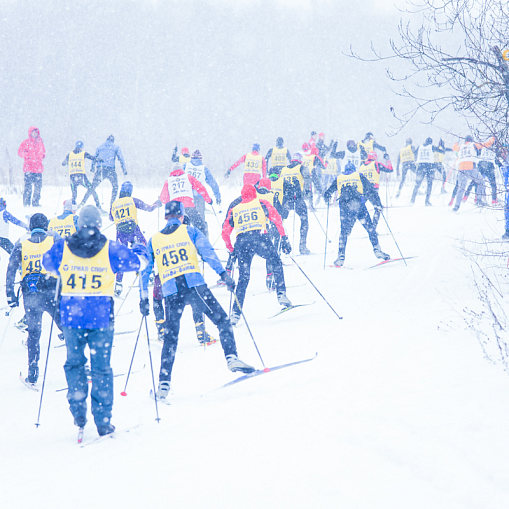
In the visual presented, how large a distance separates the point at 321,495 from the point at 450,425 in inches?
42.3

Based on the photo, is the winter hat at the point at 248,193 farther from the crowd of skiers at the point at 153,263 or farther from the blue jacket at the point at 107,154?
the blue jacket at the point at 107,154

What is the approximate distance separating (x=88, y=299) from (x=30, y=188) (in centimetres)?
1231

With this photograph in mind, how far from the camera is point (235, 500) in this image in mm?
2715

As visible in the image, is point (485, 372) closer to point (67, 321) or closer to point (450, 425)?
point (450, 425)

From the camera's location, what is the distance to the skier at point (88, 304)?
12.6ft

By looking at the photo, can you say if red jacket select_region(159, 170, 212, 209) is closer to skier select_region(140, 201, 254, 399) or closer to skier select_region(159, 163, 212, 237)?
skier select_region(159, 163, 212, 237)

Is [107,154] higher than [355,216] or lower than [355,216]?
higher

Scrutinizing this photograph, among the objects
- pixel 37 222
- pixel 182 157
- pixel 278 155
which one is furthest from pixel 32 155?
pixel 37 222

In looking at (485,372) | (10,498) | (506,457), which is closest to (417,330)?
(485,372)

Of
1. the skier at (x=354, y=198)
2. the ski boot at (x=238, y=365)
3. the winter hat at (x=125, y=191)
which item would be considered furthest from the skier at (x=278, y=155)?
the ski boot at (x=238, y=365)

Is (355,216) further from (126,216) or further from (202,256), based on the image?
(202,256)

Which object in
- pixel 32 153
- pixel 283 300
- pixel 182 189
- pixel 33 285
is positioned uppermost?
pixel 32 153

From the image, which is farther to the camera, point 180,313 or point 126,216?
point 126,216

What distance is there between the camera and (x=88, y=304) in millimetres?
3848
